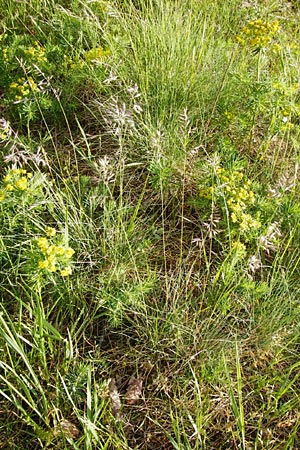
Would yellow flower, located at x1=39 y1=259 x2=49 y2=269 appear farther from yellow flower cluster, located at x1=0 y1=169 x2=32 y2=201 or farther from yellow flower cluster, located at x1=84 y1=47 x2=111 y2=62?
yellow flower cluster, located at x1=84 y1=47 x2=111 y2=62

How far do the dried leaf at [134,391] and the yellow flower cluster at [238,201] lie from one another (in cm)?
69

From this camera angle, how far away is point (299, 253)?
2039 millimetres

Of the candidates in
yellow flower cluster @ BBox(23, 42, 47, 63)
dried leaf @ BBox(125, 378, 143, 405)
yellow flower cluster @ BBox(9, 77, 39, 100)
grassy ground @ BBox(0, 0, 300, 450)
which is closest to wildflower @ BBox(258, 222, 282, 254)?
grassy ground @ BBox(0, 0, 300, 450)

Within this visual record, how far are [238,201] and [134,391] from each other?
0.82m

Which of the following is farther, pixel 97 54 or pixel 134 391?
pixel 97 54

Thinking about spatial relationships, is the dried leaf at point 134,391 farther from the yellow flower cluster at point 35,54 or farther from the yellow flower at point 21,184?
the yellow flower cluster at point 35,54

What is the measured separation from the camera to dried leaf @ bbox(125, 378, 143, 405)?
5.70 ft

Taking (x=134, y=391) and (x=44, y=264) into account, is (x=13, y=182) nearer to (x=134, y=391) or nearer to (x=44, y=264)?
(x=44, y=264)

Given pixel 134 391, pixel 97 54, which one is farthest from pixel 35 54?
pixel 134 391

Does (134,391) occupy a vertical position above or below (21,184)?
below

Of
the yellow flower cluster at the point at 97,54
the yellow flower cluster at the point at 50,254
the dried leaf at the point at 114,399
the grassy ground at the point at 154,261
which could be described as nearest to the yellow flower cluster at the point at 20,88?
the grassy ground at the point at 154,261

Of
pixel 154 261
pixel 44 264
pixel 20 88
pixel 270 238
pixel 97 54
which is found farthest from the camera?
pixel 97 54

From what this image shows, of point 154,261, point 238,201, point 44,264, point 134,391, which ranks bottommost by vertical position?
point 134,391

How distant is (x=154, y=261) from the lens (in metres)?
2.08
